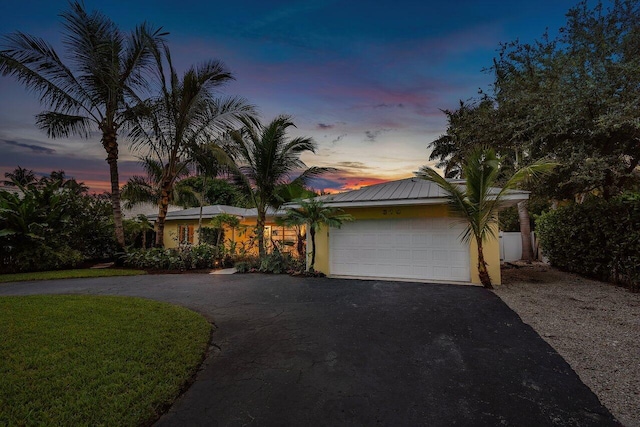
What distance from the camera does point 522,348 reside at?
11.9 feet

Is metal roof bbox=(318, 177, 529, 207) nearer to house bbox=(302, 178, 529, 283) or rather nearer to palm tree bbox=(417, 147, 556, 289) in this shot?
house bbox=(302, 178, 529, 283)

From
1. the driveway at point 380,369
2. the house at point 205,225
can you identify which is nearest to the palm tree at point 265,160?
the house at point 205,225

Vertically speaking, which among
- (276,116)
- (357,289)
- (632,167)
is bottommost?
(357,289)

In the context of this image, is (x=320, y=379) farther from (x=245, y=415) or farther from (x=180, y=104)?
(x=180, y=104)

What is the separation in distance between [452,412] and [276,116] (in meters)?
10.4

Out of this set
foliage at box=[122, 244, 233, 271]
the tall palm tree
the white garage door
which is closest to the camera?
the white garage door

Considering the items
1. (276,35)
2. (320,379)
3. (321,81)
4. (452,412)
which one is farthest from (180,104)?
(452,412)

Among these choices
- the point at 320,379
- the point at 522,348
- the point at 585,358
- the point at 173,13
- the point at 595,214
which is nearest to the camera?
the point at 320,379

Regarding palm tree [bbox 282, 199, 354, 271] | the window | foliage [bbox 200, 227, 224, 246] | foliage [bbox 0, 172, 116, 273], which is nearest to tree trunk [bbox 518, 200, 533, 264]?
palm tree [bbox 282, 199, 354, 271]

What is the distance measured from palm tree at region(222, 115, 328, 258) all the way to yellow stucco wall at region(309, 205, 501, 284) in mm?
2612

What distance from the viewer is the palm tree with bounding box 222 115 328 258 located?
10750 millimetres

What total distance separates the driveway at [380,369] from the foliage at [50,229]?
8.70 m

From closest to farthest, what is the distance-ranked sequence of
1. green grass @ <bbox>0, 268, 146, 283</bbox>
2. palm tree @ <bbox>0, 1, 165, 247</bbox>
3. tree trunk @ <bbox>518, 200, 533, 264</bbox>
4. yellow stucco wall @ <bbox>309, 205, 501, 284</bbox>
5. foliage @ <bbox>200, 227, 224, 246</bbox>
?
yellow stucco wall @ <bbox>309, 205, 501, 284</bbox> → green grass @ <bbox>0, 268, 146, 283</bbox> → palm tree @ <bbox>0, 1, 165, 247</bbox> → tree trunk @ <bbox>518, 200, 533, 264</bbox> → foliage @ <bbox>200, 227, 224, 246</bbox>

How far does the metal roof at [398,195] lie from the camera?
296 inches
